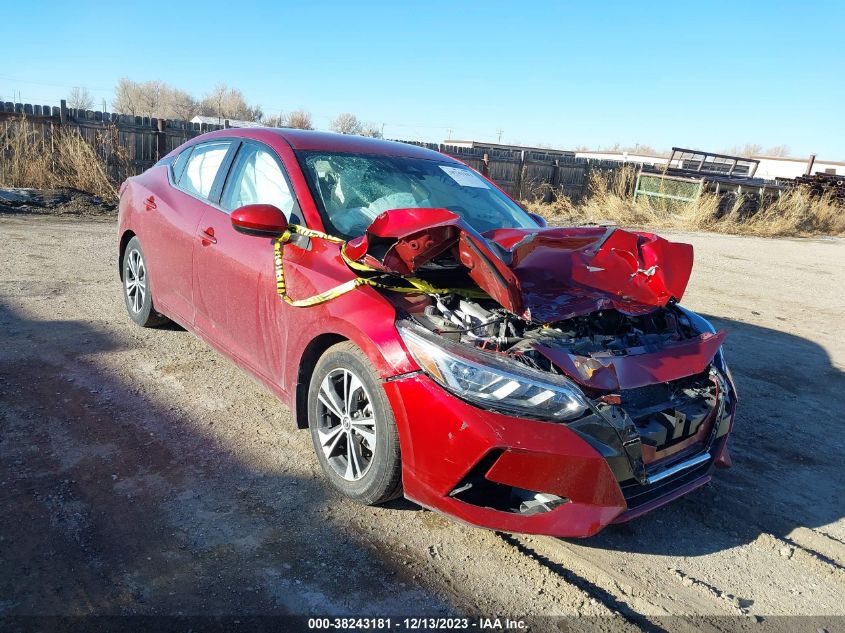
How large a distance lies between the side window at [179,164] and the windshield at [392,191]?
147 centimetres

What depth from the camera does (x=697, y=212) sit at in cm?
1780

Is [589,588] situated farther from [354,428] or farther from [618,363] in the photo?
[354,428]

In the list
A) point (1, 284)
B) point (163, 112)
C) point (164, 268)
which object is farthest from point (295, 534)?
point (163, 112)

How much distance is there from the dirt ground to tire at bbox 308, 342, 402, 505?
0.49 ft

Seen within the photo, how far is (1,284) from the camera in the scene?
20.6 feet

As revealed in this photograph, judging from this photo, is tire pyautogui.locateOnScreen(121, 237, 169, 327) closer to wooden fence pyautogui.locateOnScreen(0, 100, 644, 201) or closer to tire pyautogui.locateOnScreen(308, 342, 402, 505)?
tire pyautogui.locateOnScreen(308, 342, 402, 505)

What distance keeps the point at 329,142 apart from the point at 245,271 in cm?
102

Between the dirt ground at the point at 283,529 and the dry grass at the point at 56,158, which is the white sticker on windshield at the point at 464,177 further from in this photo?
the dry grass at the point at 56,158

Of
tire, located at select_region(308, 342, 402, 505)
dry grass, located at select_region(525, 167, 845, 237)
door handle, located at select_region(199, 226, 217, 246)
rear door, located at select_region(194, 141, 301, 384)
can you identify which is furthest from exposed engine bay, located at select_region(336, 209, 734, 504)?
dry grass, located at select_region(525, 167, 845, 237)

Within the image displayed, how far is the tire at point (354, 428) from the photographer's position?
273 centimetres

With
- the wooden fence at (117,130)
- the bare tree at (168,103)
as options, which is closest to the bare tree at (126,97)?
the bare tree at (168,103)

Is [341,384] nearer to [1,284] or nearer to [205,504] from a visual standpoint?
[205,504]

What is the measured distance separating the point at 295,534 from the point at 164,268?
260 cm

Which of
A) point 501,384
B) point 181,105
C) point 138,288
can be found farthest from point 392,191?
point 181,105
